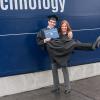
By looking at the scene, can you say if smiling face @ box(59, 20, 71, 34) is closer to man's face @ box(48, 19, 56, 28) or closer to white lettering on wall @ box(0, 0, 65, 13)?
man's face @ box(48, 19, 56, 28)

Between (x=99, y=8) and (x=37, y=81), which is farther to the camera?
(x=99, y=8)

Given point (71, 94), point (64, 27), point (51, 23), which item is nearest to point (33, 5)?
point (51, 23)

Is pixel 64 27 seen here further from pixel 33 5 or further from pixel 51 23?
pixel 33 5

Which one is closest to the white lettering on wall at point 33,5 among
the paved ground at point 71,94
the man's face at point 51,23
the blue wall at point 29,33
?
the blue wall at point 29,33

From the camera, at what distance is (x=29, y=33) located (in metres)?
6.52

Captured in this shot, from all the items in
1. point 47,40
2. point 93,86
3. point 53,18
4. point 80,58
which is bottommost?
point 93,86

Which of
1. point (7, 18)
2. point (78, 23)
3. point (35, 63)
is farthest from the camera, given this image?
A: point (78, 23)

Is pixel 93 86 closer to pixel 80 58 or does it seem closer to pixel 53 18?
pixel 80 58

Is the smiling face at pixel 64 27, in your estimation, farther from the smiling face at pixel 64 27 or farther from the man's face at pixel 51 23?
the man's face at pixel 51 23

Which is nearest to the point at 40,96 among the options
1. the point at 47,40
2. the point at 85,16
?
the point at 47,40

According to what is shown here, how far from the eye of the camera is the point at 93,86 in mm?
7012

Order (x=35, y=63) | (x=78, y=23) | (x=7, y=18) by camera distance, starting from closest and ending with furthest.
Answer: (x=7, y=18) → (x=35, y=63) → (x=78, y=23)

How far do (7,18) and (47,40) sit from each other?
844mm

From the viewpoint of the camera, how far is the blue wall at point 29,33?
624cm
